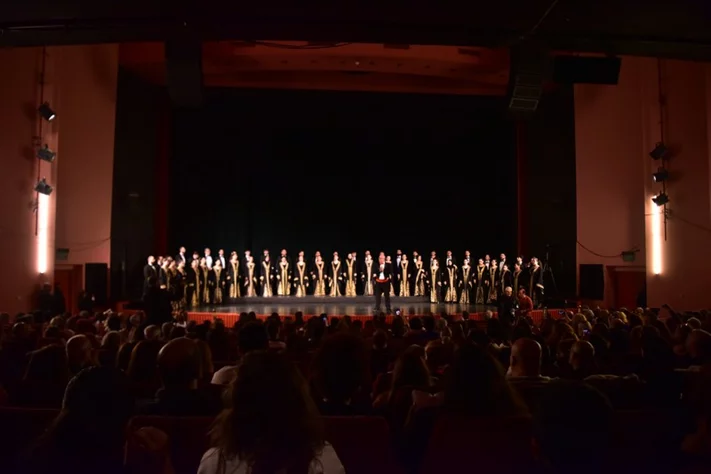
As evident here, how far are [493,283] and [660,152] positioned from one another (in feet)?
18.3

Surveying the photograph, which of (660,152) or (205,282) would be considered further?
(205,282)

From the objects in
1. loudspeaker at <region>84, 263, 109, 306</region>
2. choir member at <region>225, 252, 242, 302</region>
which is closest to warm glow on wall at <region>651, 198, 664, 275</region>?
choir member at <region>225, 252, 242, 302</region>

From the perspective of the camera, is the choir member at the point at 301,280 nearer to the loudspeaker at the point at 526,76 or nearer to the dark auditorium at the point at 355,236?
the dark auditorium at the point at 355,236

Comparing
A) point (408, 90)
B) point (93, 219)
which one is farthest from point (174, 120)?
point (408, 90)

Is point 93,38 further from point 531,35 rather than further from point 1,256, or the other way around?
point 1,256

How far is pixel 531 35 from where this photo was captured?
271 inches

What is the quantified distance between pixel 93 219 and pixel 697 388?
49.2ft

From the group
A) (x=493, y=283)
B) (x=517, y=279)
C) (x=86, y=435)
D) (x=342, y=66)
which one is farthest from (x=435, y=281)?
(x=86, y=435)

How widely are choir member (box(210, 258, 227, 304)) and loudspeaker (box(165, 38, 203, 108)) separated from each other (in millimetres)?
A: 8015

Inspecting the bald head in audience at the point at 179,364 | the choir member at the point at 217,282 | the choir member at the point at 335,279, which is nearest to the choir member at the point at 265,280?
the choir member at the point at 217,282

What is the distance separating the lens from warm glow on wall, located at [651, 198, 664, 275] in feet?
42.6

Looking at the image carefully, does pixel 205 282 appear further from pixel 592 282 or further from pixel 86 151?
pixel 592 282

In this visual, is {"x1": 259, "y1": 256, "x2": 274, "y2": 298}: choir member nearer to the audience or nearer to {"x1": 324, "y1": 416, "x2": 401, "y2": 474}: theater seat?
the audience

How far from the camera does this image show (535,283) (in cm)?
1547
